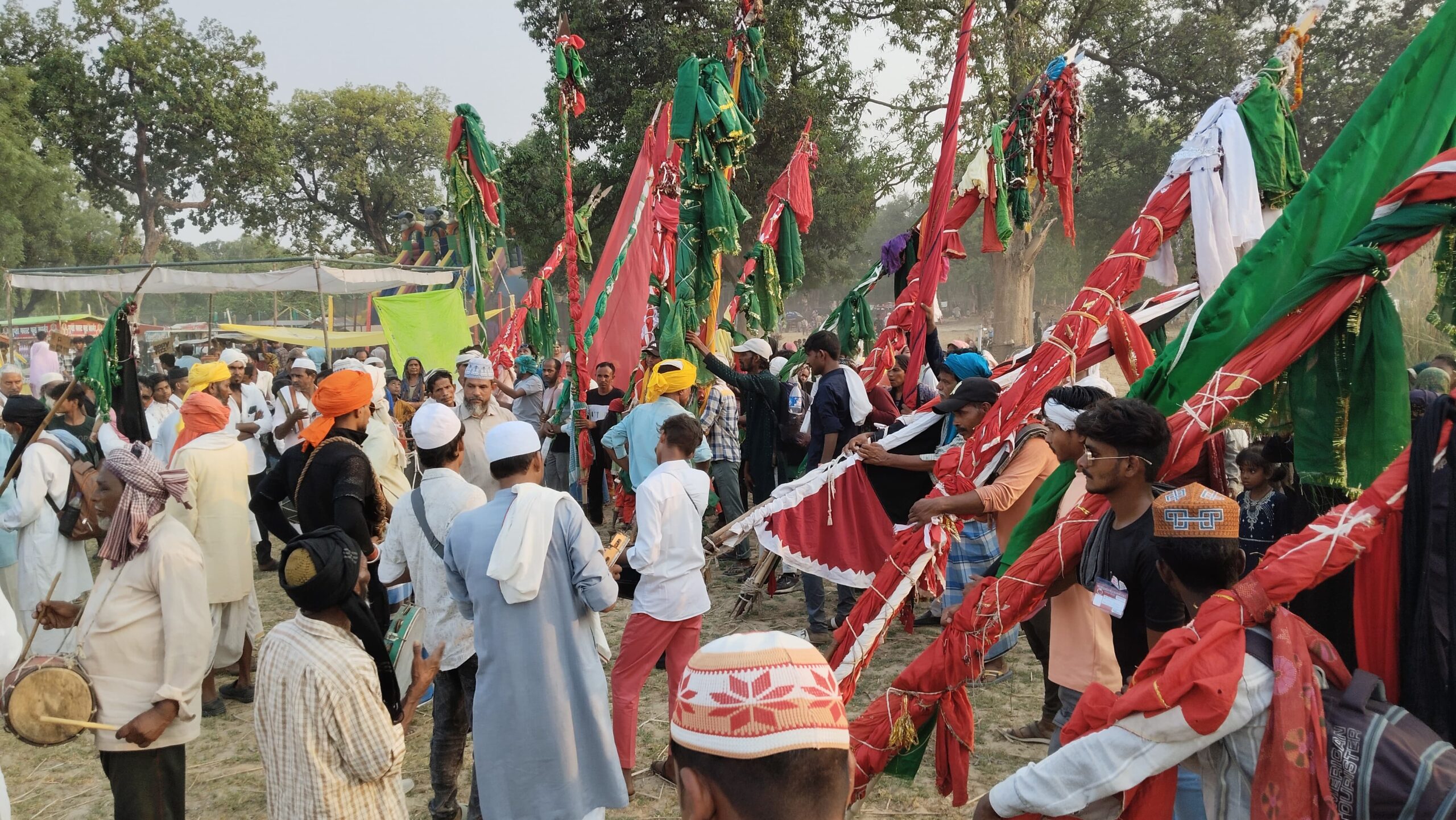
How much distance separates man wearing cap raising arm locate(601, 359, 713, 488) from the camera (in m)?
6.39

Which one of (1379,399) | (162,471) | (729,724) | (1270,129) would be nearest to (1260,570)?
(1379,399)

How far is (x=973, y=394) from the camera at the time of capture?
4812 mm

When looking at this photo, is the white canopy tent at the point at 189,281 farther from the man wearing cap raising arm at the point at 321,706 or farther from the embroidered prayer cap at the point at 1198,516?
the embroidered prayer cap at the point at 1198,516

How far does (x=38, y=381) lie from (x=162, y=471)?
37.1 ft

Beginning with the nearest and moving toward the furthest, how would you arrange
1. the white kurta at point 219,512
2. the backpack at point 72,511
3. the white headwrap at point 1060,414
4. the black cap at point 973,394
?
1. the white headwrap at point 1060,414
2. the black cap at point 973,394
3. the white kurta at point 219,512
4. the backpack at point 72,511

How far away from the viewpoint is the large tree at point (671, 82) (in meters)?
18.9

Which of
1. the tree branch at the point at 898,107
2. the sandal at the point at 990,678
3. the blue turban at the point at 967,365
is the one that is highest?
the tree branch at the point at 898,107

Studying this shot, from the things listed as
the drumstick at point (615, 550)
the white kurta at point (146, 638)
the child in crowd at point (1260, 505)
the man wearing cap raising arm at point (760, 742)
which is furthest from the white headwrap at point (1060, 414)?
the white kurta at point (146, 638)

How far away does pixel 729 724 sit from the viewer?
142 cm

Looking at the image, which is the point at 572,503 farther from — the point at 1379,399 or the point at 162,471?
the point at 1379,399

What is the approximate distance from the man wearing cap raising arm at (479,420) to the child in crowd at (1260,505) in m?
4.59

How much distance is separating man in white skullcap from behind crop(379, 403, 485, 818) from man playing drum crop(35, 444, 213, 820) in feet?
2.73

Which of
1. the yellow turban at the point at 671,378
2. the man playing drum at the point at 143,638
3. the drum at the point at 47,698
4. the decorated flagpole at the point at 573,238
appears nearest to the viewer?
the drum at the point at 47,698

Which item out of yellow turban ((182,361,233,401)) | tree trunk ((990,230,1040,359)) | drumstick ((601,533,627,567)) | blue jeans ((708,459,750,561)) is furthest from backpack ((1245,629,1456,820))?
tree trunk ((990,230,1040,359))
